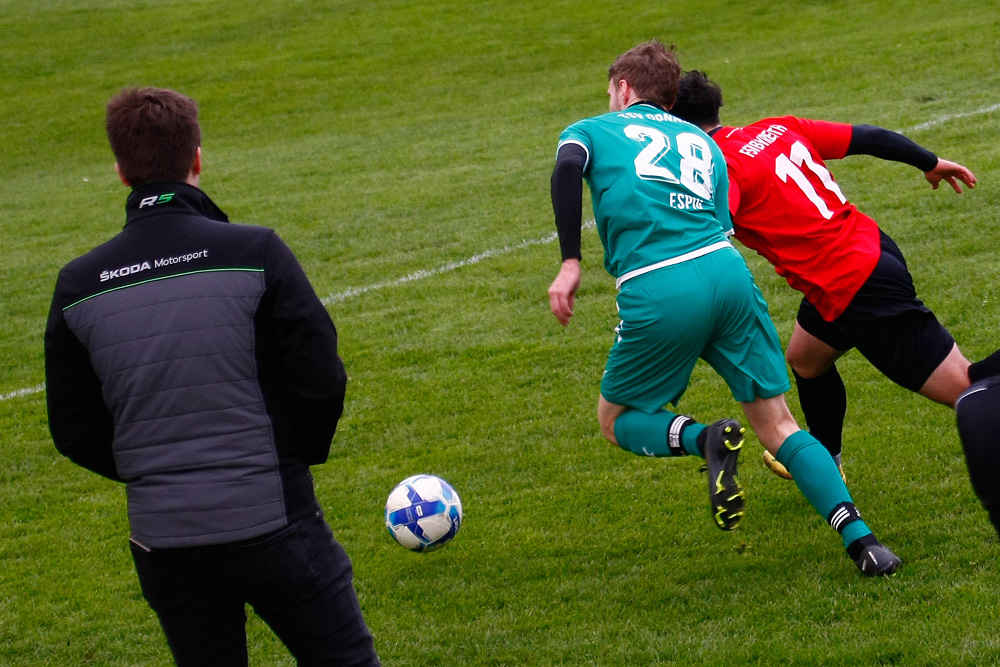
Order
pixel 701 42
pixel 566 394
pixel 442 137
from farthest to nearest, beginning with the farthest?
1. pixel 701 42
2. pixel 442 137
3. pixel 566 394

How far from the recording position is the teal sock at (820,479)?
445 centimetres

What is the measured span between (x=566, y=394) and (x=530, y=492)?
58.1 inches

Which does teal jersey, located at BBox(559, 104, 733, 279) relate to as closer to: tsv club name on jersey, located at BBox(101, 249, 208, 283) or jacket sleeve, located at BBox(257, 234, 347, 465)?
jacket sleeve, located at BBox(257, 234, 347, 465)

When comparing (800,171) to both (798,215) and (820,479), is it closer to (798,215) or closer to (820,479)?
(798,215)

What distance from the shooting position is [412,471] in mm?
6395

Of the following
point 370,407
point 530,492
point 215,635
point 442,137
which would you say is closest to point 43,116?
point 442,137

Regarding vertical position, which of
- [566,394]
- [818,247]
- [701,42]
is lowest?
[701,42]

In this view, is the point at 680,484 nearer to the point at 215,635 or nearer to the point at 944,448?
the point at 944,448

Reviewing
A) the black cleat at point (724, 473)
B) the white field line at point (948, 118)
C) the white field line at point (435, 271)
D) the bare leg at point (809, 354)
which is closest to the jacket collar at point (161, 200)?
the black cleat at point (724, 473)

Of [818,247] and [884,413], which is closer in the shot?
[818,247]

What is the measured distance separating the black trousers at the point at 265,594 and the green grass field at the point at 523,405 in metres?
1.47

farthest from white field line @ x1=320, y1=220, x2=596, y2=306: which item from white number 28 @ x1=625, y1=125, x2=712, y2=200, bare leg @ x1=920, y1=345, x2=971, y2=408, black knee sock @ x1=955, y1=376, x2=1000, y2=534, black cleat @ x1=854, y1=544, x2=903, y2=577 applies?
black knee sock @ x1=955, y1=376, x2=1000, y2=534

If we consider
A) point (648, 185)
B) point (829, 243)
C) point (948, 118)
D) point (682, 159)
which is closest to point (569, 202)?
point (648, 185)

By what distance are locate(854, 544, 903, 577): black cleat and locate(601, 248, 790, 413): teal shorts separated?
72cm
